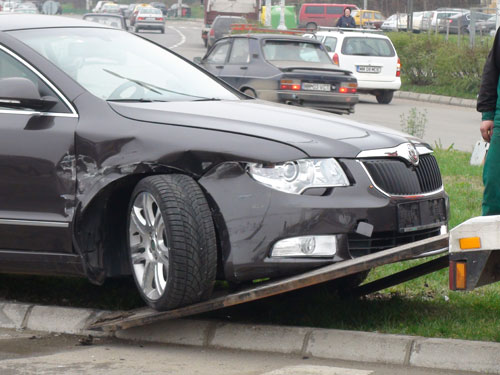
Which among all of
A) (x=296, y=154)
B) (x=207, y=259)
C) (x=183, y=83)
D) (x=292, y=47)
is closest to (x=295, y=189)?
(x=296, y=154)

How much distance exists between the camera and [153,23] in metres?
69.1

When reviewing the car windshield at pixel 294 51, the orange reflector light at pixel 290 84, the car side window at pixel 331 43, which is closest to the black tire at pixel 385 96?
the car side window at pixel 331 43

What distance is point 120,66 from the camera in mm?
6469

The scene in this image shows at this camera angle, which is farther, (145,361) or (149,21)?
(149,21)

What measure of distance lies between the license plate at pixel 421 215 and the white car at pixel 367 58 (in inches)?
796

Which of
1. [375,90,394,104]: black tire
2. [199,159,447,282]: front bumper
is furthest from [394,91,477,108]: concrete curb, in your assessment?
[199,159,447,282]: front bumper

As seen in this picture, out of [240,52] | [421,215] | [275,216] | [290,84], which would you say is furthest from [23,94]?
[240,52]

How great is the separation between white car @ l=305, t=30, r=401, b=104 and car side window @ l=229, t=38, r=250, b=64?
701 cm

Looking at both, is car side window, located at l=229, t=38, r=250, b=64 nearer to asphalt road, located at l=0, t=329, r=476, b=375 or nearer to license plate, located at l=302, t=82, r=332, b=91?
license plate, located at l=302, t=82, r=332, b=91

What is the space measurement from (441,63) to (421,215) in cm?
2374

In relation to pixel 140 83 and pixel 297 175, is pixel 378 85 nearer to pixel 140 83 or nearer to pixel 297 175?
pixel 140 83

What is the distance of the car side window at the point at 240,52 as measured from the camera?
18.8m

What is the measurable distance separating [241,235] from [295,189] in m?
0.35

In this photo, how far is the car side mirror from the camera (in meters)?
5.86
